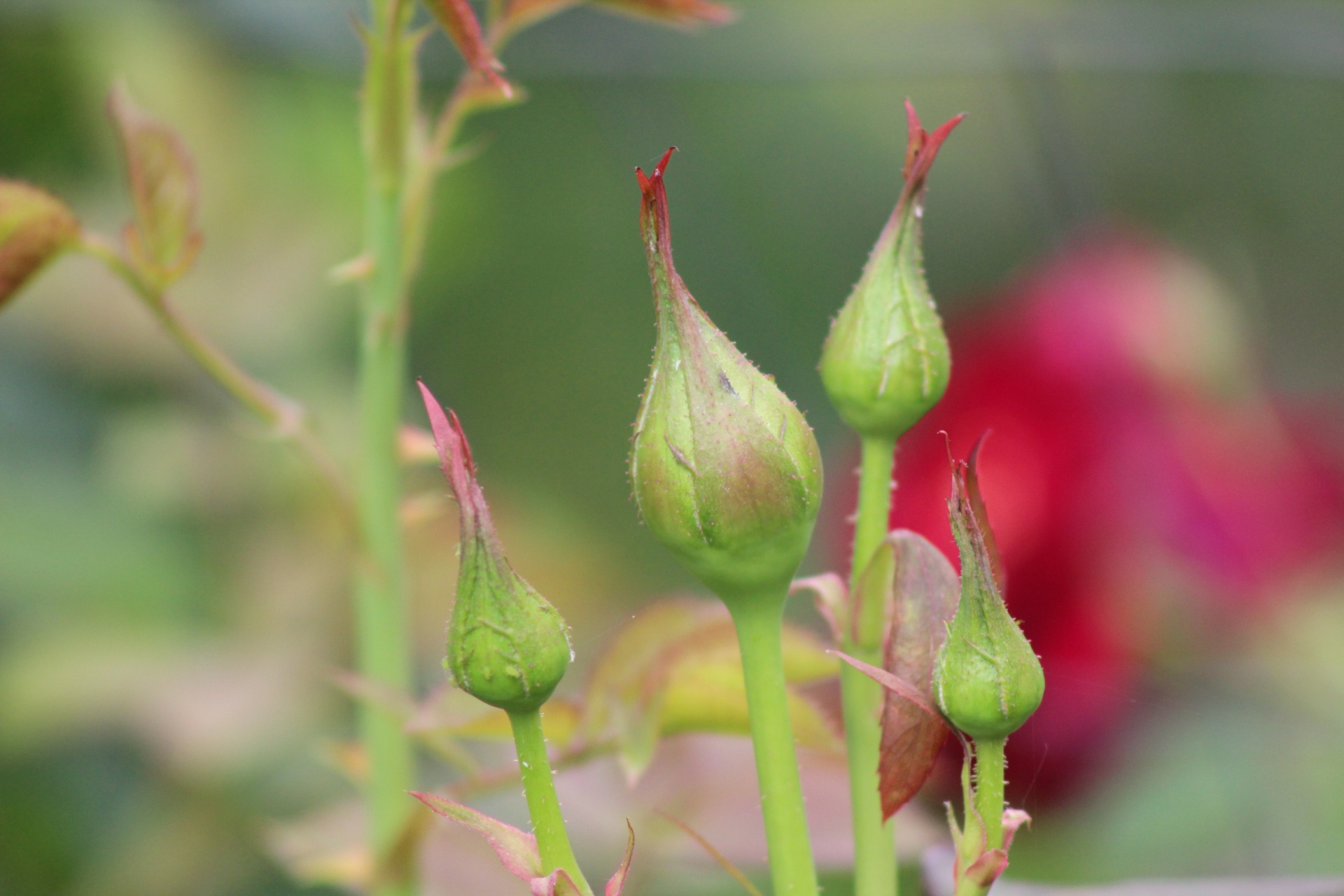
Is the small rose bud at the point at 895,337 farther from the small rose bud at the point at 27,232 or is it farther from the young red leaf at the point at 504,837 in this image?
the small rose bud at the point at 27,232

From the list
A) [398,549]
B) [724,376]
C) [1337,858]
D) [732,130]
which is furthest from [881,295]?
[732,130]

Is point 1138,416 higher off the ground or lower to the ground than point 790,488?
lower

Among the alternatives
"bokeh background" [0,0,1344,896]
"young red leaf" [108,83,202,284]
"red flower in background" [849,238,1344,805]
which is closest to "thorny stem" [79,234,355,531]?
"young red leaf" [108,83,202,284]

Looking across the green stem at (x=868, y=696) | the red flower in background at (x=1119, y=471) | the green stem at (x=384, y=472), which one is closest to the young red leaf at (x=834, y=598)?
the green stem at (x=868, y=696)

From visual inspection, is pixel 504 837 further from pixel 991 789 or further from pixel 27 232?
pixel 27 232

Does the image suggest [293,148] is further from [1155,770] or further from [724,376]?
[724,376]

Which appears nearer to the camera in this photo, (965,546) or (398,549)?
(965,546)

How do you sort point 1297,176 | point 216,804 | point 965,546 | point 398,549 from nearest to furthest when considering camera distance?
point 965,546 < point 398,549 < point 216,804 < point 1297,176

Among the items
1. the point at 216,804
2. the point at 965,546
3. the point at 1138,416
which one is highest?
the point at 965,546
